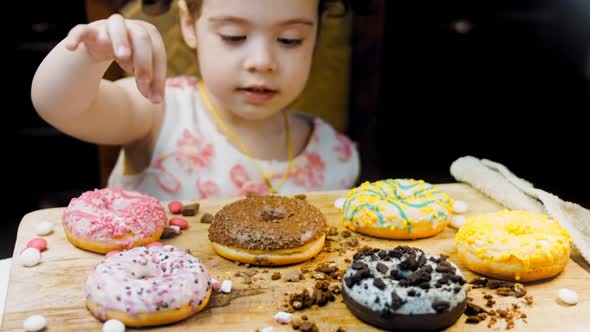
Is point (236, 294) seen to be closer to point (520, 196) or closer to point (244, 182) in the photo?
point (244, 182)

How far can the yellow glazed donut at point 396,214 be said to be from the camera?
5.38ft

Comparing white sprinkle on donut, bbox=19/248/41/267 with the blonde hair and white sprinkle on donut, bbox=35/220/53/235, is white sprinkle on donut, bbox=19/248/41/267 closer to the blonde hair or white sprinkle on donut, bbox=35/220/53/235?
white sprinkle on donut, bbox=35/220/53/235

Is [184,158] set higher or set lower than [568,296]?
higher

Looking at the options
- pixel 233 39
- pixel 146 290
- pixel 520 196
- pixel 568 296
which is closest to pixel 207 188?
pixel 233 39

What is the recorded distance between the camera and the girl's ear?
203 centimetres

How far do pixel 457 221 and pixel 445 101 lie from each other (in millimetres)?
1586

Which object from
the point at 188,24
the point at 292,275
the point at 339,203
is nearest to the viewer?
the point at 292,275

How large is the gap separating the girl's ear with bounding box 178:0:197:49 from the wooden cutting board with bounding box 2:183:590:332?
0.68 m

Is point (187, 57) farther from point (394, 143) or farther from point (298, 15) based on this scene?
point (394, 143)

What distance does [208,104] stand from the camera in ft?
7.32

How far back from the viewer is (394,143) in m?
3.30

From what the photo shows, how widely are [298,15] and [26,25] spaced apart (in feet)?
6.56

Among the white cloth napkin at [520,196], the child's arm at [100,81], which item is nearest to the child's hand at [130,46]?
the child's arm at [100,81]

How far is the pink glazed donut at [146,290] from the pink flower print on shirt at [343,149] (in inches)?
42.1
